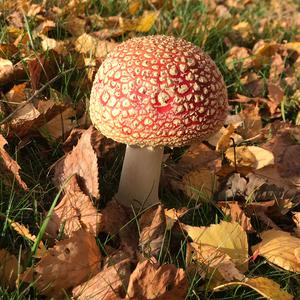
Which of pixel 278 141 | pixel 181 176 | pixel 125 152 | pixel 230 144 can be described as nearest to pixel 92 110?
pixel 125 152

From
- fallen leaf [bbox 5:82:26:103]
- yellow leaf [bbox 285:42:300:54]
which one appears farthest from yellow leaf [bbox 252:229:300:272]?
yellow leaf [bbox 285:42:300:54]

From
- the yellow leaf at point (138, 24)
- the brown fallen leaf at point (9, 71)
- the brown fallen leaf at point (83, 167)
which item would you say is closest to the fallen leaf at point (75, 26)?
the yellow leaf at point (138, 24)

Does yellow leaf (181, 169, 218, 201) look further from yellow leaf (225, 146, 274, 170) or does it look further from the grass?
yellow leaf (225, 146, 274, 170)

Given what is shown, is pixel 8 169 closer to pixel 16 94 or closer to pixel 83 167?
pixel 83 167

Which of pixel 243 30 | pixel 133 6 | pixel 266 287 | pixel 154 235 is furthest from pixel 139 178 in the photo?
pixel 243 30

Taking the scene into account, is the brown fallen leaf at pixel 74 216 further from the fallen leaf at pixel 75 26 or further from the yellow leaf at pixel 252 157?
the fallen leaf at pixel 75 26

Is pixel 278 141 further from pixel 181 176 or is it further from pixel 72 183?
pixel 72 183
